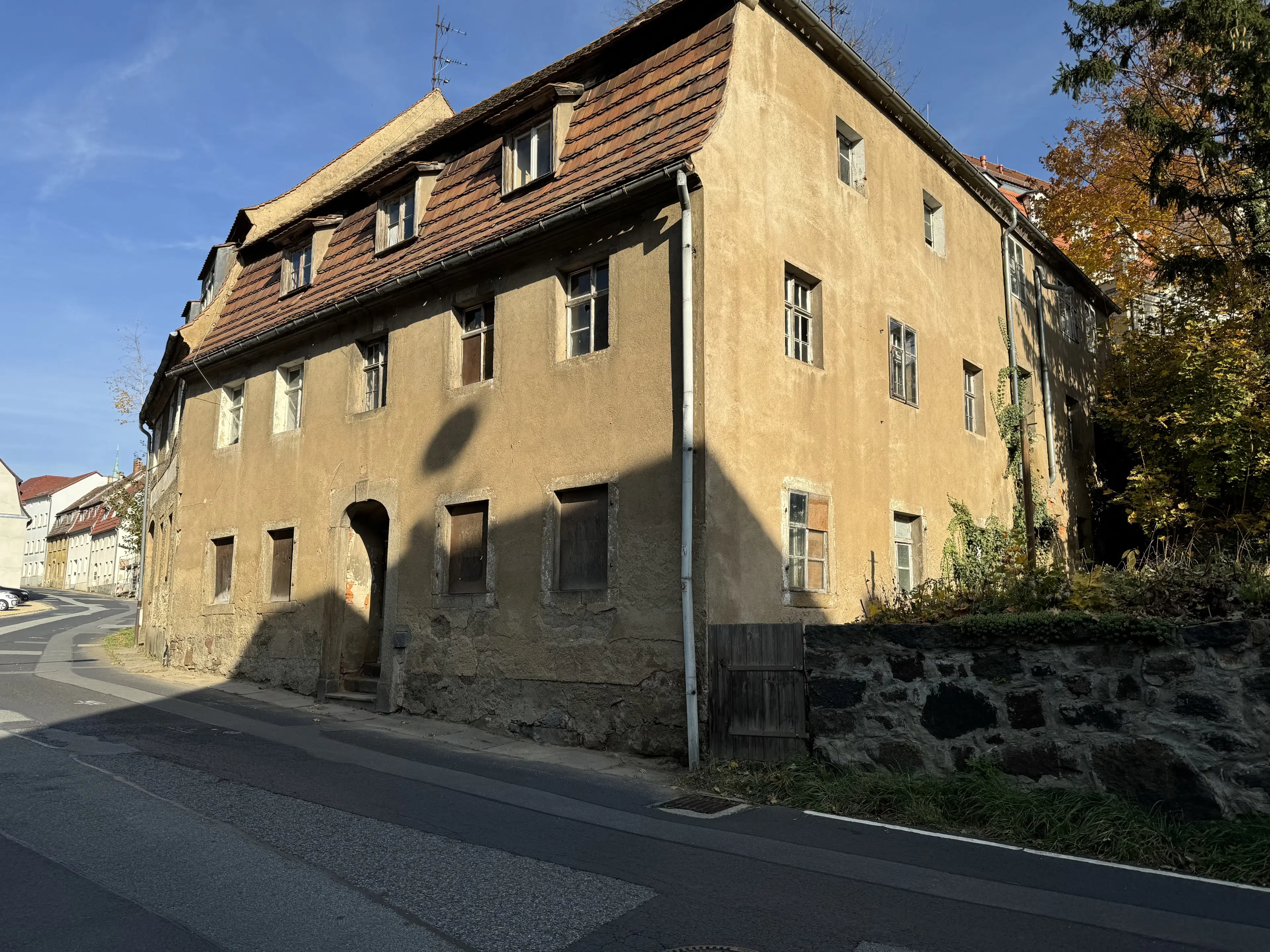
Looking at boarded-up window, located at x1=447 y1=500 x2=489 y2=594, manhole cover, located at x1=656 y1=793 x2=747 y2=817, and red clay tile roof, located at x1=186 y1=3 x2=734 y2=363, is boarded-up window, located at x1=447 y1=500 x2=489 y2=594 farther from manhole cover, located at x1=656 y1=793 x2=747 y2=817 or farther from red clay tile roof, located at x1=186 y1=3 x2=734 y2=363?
manhole cover, located at x1=656 y1=793 x2=747 y2=817

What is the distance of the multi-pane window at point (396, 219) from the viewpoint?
1525cm

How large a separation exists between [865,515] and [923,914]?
7.87 meters

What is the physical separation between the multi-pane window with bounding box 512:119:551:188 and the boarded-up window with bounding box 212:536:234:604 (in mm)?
8624

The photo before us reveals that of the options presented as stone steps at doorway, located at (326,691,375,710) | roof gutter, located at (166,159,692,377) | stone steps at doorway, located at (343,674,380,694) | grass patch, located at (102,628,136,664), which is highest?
roof gutter, located at (166,159,692,377)

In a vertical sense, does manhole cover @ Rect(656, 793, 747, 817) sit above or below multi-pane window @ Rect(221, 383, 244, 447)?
below

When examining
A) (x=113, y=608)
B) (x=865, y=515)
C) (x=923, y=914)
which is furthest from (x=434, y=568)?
(x=113, y=608)

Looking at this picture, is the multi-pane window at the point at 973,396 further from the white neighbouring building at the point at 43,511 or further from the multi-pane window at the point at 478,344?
the white neighbouring building at the point at 43,511

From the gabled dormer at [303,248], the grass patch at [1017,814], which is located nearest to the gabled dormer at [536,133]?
the gabled dormer at [303,248]

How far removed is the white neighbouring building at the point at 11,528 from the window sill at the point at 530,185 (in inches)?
3277

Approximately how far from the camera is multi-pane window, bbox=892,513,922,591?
1347 cm

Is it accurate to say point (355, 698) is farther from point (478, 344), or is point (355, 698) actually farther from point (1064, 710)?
point (1064, 710)

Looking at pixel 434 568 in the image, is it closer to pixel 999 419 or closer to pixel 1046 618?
pixel 1046 618

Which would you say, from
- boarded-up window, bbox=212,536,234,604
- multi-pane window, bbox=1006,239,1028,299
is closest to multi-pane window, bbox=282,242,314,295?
boarded-up window, bbox=212,536,234,604

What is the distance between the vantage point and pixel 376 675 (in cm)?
1480
